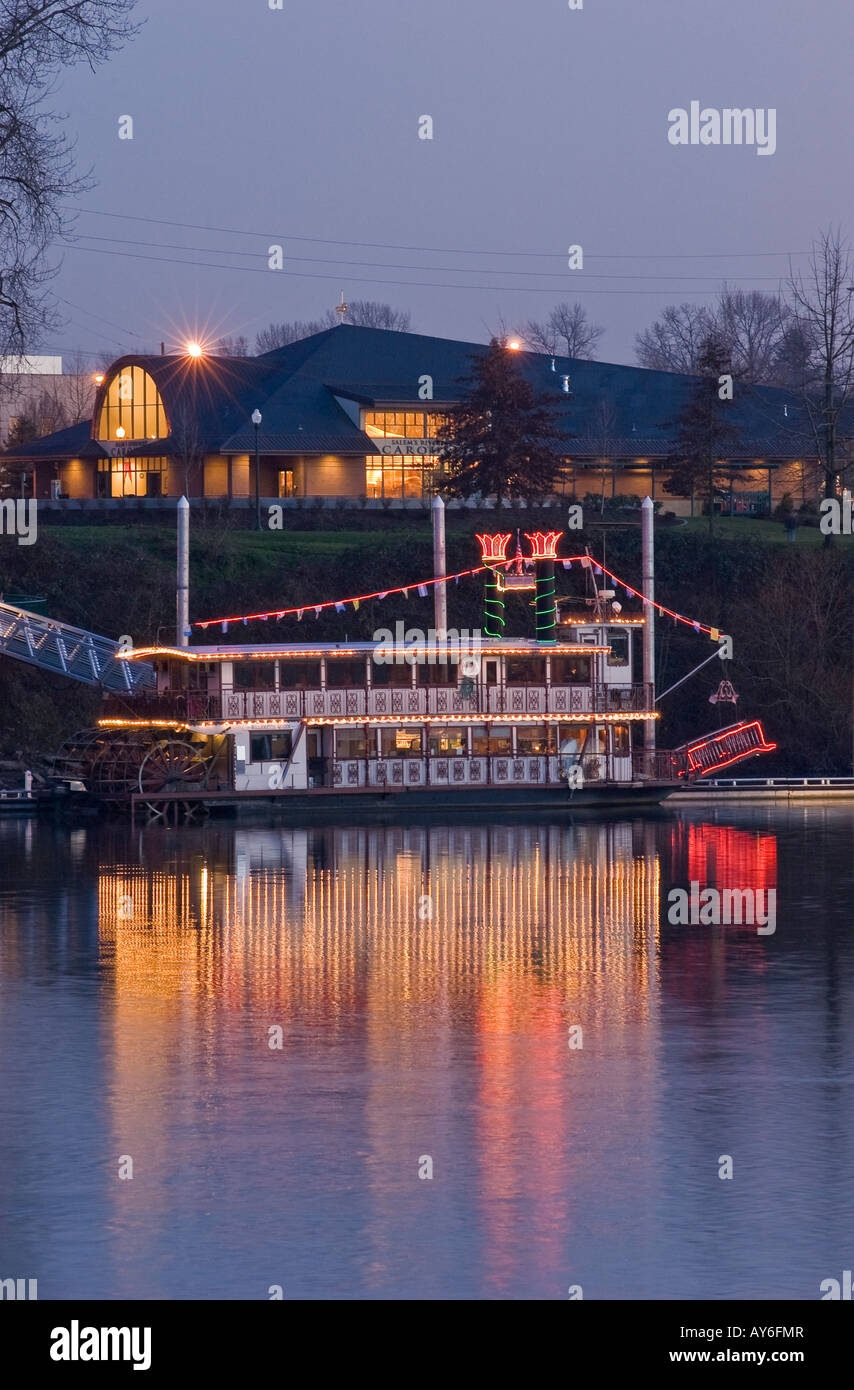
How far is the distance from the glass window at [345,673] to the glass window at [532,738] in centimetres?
481

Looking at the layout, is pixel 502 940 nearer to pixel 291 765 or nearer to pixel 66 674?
pixel 291 765

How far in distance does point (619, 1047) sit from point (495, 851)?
21.0 meters

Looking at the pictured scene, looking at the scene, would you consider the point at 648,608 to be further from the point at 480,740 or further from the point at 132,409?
the point at 132,409

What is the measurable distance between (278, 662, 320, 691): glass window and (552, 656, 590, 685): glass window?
669cm

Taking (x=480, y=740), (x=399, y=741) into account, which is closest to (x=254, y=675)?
(x=399, y=741)

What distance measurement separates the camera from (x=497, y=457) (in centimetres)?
7588

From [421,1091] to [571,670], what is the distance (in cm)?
3453

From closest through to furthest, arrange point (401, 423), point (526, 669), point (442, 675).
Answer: point (442, 675)
point (526, 669)
point (401, 423)

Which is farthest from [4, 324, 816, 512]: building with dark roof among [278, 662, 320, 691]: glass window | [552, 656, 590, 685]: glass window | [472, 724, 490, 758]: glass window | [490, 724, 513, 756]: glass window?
[278, 662, 320, 691]: glass window

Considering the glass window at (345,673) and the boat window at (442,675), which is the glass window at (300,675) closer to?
the glass window at (345,673)

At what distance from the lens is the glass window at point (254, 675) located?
164 feet

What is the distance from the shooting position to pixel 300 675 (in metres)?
50.7

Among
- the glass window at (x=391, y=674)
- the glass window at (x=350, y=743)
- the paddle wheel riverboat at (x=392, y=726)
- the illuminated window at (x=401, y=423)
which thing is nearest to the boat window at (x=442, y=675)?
the paddle wheel riverboat at (x=392, y=726)
